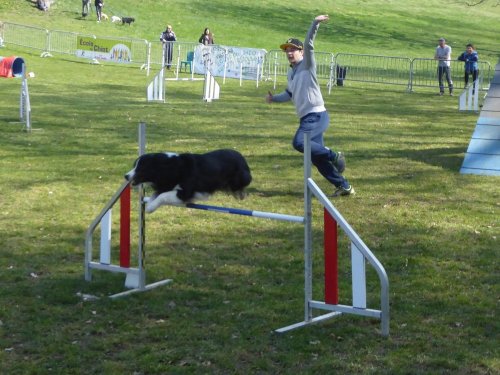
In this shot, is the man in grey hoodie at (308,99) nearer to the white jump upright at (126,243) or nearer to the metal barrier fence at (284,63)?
the white jump upright at (126,243)

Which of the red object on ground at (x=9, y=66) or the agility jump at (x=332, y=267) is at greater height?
the red object on ground at (x=9, y=66)

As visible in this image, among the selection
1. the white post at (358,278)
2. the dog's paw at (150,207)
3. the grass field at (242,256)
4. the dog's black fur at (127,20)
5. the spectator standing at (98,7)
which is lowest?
the grass field at (242,256)

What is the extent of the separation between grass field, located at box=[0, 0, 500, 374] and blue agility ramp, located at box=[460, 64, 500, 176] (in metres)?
0.32

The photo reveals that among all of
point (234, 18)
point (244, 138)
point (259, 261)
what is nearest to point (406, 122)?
point (244, 138)

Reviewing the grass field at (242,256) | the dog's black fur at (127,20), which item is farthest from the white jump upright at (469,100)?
the dog's black fur at (127,20)

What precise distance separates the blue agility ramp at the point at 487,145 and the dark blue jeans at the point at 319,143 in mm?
2954

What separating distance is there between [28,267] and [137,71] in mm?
Answer: 25494

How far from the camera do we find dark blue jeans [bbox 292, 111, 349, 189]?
33.1 feet

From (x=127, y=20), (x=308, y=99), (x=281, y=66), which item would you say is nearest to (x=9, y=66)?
(x=281, y=66)

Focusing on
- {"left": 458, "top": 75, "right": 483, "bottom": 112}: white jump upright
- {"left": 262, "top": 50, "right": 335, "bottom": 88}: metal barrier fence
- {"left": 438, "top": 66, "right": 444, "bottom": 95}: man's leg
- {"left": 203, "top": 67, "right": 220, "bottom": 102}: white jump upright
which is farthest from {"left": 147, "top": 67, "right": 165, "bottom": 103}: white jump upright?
{"left": 438, "top": 66, "right": 444, "bottom": 95}: man's leg

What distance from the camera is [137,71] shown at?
32844mm

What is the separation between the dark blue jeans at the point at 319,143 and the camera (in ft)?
33.1

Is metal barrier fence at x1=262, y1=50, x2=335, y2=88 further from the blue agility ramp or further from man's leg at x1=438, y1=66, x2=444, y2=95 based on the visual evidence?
the blue agility ramp

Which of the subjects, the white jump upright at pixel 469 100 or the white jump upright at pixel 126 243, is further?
the white jump upright at pixel 469 100
